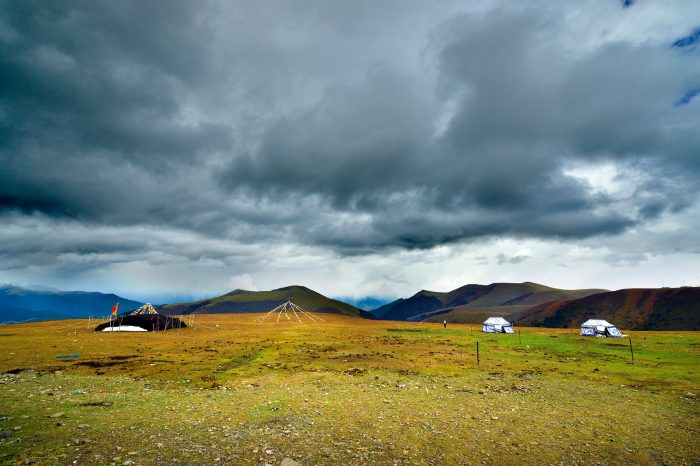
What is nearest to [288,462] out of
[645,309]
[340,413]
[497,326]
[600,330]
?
[340,413]

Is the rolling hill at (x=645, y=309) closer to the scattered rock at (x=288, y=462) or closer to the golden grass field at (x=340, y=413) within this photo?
the golden grass field at (x=340, y=413)

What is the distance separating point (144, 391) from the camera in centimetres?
2094

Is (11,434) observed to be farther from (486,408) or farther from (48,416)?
(486,408)

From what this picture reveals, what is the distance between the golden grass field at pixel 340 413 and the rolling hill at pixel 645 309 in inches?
6670

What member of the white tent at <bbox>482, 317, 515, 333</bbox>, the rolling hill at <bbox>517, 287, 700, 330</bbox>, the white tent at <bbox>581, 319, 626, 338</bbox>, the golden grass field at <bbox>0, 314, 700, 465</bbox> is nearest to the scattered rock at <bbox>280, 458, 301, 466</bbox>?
the golden grass field at <bbox>0, 314, 700, 465</bbox>

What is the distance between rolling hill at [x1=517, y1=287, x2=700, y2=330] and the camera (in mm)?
154250

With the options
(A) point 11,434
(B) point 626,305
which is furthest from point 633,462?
(B) point 626,305

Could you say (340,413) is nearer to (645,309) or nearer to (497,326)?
(497,326)

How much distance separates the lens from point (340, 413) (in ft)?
56.9

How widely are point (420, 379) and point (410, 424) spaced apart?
1126cm

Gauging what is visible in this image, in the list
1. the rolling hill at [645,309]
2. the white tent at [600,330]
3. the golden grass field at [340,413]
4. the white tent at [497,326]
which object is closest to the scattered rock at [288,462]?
the golden grass field at [340,413]

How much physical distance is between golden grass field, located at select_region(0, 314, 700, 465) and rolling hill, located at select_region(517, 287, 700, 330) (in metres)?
169

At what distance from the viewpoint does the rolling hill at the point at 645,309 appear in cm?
15425

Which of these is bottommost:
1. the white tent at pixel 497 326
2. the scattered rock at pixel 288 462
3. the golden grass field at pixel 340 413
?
the white tent at pixel 497 326
